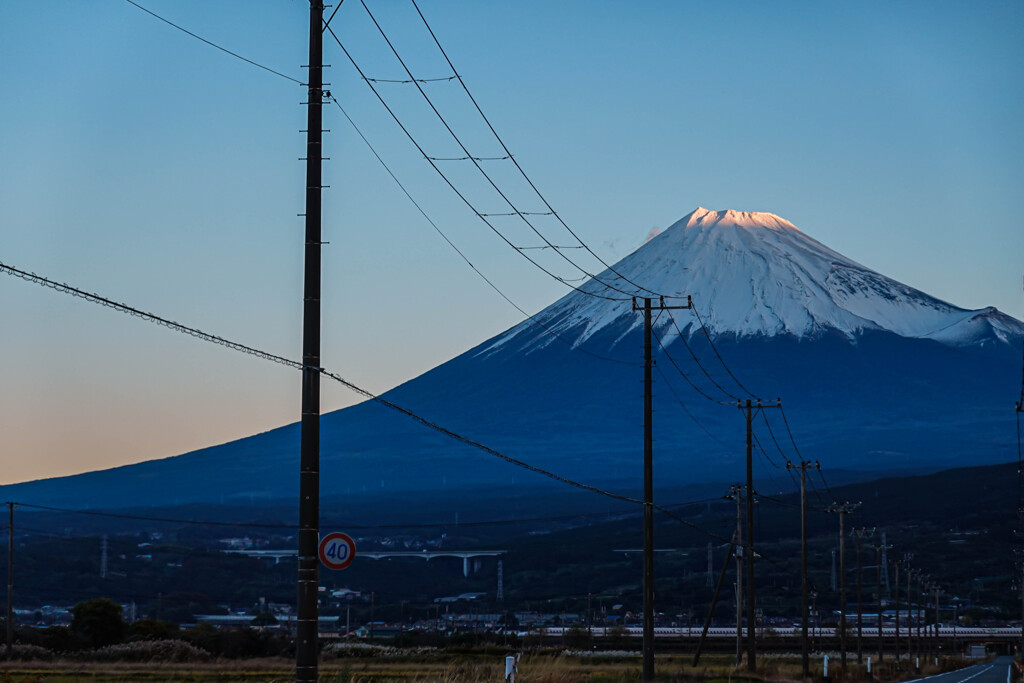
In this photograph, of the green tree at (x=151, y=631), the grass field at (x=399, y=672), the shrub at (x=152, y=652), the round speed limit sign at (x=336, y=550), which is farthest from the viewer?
the green tree at (x=151, y=631)

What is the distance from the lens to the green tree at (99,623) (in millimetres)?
62312

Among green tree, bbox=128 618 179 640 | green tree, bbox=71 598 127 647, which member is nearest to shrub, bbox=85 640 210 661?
green tree, bbox=71 598 127 647

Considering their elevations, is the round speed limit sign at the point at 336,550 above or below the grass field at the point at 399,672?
above

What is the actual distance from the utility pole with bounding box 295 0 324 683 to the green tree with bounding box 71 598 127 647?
45.9 m

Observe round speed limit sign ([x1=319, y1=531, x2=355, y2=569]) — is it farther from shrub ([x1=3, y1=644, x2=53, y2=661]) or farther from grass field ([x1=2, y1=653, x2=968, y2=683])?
shrub ([x1=3, y1=644, x2=53, y2=661])

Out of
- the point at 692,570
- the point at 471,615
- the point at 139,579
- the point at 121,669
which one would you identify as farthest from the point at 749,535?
the point at 139,579

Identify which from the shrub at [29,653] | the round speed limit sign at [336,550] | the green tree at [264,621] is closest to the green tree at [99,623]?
the shrub at [29,653]

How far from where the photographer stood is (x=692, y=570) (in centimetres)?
16800

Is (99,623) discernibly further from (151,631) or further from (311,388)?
(311,388)

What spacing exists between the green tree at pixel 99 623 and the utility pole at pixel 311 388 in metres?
45.9

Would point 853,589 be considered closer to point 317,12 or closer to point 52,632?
point 52,632

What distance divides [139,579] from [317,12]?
15763 cm

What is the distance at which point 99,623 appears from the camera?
62.6 meters

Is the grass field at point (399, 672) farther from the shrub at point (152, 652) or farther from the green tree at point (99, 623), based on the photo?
the green tree at point (99, 623)
